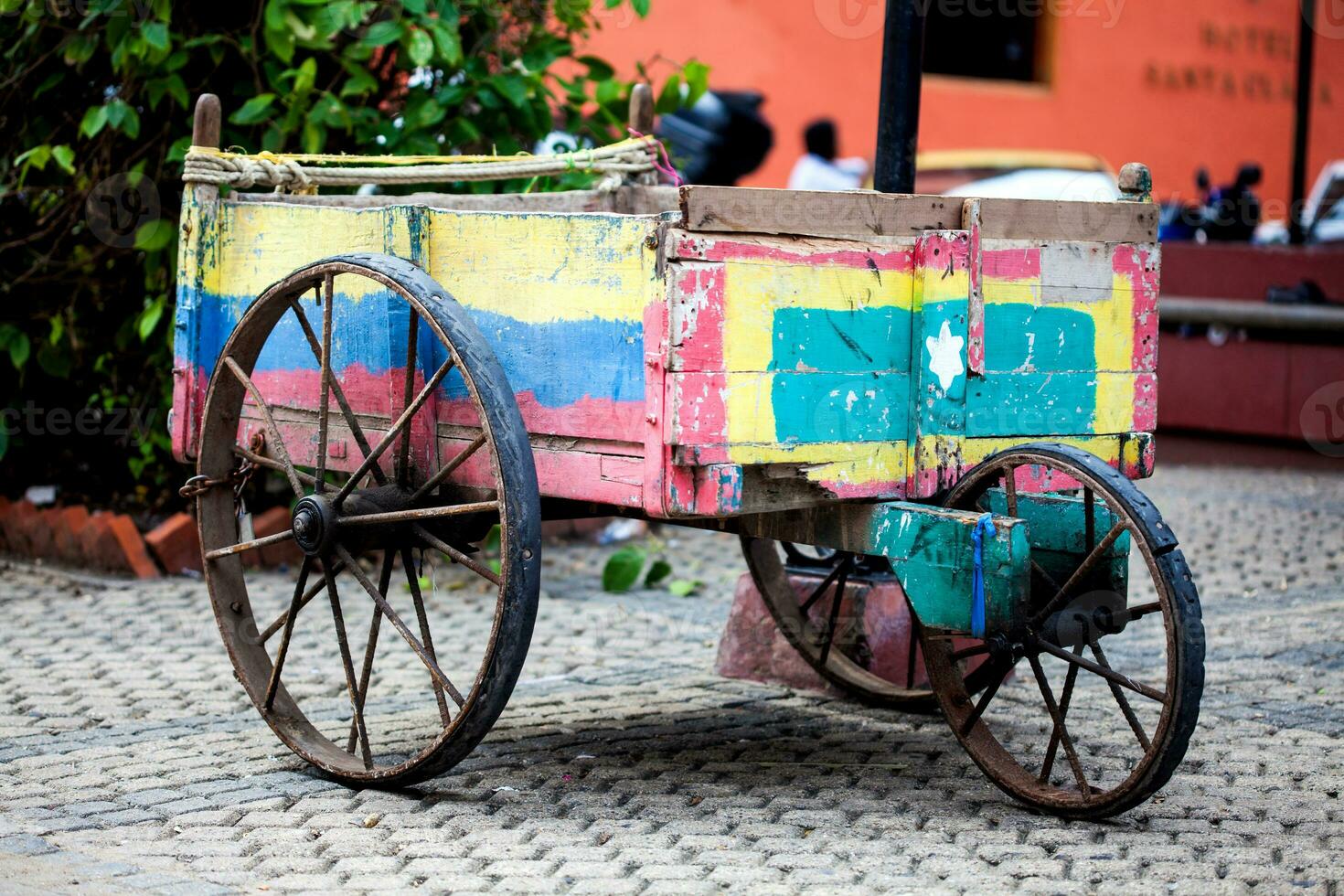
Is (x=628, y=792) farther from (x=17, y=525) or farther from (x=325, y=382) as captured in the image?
(x=17, y=525)

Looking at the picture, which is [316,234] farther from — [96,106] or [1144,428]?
[96,106]

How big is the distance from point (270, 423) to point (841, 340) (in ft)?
4.19

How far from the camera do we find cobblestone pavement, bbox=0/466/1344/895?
306 cm

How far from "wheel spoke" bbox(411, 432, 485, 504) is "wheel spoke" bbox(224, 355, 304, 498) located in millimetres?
265

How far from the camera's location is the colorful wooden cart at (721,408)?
312 cm

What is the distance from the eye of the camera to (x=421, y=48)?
549 cm

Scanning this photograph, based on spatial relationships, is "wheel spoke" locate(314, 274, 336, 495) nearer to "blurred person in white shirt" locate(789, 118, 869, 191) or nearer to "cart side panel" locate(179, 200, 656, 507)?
"cart side panel" locate(179, 200, 656, 507)

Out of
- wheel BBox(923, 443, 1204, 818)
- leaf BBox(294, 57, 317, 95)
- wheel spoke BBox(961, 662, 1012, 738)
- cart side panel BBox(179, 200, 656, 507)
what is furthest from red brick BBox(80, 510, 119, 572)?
wheel spoke BBox(961, 662, 1012, 738)

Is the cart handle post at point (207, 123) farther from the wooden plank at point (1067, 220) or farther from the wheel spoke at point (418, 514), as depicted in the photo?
the wooden plank at point (1067, 220)

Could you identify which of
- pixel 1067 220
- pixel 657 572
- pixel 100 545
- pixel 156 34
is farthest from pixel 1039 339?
pixel 100 545

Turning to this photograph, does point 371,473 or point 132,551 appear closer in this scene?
point 371,473

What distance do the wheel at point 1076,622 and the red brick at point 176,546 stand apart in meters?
3.43

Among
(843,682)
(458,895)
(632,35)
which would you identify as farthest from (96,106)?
(632,35)

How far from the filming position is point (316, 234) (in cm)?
381
